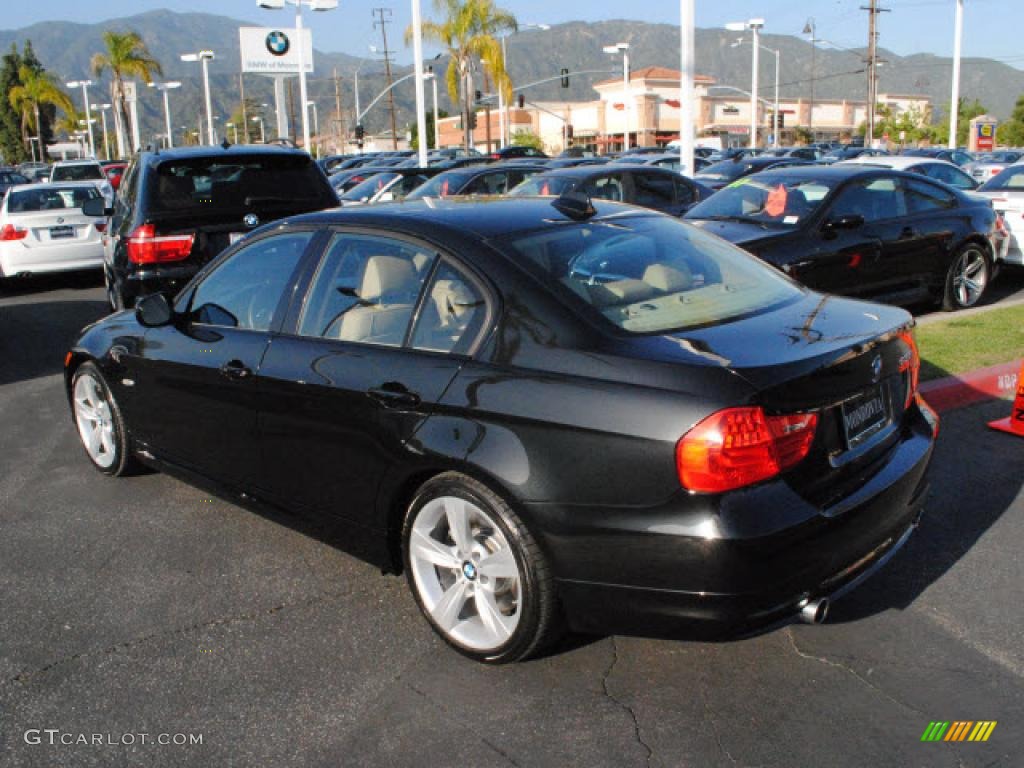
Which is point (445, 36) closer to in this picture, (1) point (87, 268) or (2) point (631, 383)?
(1) point (87, 268)

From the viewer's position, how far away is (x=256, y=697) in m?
A: 3.39

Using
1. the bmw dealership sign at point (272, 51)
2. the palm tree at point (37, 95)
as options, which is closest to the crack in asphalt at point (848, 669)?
the bmw dealership sign at point (272, 51)

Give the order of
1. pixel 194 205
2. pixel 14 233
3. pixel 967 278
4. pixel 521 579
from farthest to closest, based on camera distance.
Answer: pixel 14 233, pixel 967 278, pixel 194 205, pixel 521 579

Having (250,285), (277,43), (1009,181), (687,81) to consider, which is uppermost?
(277,43)

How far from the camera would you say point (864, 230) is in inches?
350

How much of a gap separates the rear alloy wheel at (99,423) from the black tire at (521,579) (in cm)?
273

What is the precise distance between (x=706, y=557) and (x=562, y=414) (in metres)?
0.62

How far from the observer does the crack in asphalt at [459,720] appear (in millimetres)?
3016

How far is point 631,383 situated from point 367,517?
4.30ft

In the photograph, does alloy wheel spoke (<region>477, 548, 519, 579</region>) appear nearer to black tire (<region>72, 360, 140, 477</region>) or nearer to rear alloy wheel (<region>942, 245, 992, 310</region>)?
black tire (<region>72, 360, 140, 477</region>)

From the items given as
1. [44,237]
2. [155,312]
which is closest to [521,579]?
[155,312]

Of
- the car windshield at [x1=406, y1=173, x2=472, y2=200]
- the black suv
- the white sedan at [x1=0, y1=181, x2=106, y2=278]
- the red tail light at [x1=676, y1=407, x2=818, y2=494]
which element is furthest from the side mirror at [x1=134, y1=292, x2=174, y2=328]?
the car windshield at [x1=406, y1=173, x2=472, y2=200]

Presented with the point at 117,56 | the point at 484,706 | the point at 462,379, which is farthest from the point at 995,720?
the point at 117,56

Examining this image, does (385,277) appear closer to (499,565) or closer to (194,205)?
(499,565)
